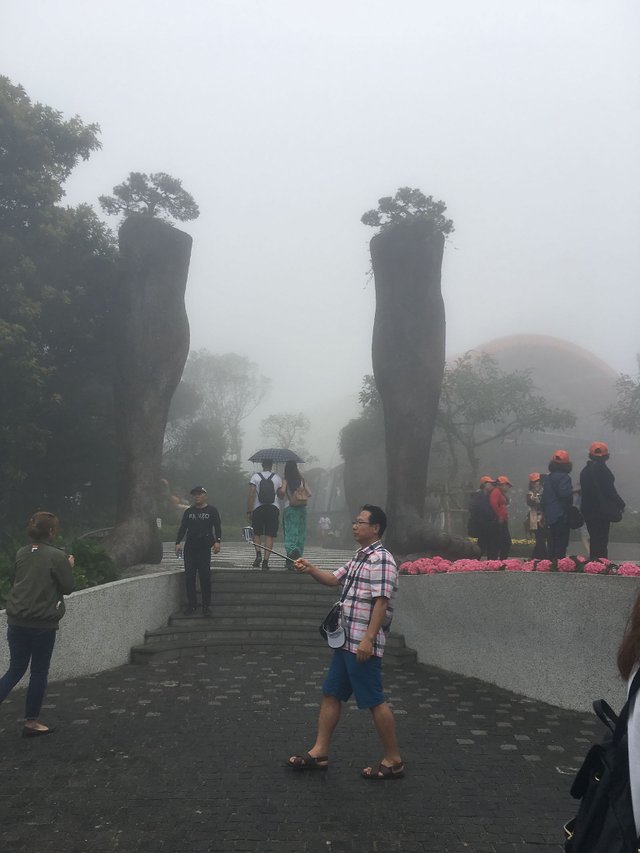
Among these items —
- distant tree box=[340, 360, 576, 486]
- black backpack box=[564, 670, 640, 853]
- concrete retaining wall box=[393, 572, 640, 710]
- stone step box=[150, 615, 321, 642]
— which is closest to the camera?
black backpack box=[564, 670, 640, 853]

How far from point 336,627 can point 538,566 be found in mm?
3265

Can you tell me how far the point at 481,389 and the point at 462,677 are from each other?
2583 centimetres

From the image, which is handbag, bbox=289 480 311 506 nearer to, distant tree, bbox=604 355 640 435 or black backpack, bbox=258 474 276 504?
black backpack, bbox=258 474 276 504

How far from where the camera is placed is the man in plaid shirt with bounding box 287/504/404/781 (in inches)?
186

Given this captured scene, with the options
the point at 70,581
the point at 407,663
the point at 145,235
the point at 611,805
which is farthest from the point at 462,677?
the point at 145,235

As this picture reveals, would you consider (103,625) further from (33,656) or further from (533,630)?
(533,630)

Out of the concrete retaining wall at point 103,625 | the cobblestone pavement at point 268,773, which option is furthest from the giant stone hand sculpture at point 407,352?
the cobblestone pavement at point 268,773

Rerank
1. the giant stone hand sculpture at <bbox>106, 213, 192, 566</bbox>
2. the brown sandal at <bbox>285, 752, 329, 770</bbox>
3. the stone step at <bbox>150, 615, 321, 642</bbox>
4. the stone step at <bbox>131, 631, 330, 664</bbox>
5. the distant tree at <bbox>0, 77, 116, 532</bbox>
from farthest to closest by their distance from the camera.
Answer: the distant tree at <bbox>0, 77, 116, 532</bbox> < the giant stone hand sculpture at <bbox>106, 213, 192, 566</bbox> < the stone step at <bbox>150, 615, 321, 642</bbox> < the stone step at <bbox>131, 631, 330, 664</bbox> < the brown sandal at <bbox>285, 752, 329, 770</bbox>

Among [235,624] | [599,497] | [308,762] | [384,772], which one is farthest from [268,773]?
[599,497]

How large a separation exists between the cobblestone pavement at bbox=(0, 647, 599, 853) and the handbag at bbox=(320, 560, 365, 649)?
2.60 ft

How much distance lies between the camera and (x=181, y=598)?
33.8ft

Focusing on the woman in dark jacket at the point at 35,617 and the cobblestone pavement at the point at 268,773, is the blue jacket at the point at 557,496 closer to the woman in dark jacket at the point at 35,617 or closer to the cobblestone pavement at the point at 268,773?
the cobblestone pavement at the point at 268,773

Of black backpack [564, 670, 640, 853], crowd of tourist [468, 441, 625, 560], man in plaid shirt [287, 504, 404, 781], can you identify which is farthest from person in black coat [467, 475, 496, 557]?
black backpack [564, 670, 640, 853]

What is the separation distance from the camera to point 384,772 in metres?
4.71
